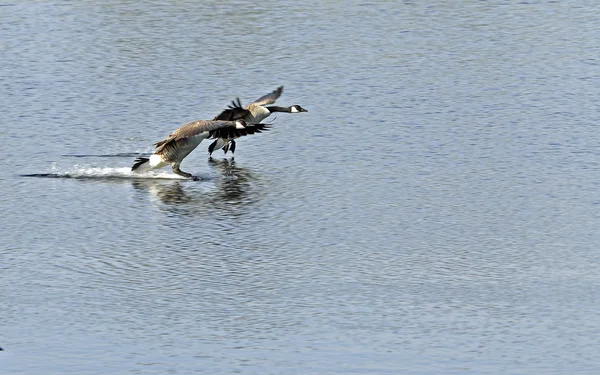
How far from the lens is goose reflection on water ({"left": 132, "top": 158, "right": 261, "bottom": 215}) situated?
16094mm

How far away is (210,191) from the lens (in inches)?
666

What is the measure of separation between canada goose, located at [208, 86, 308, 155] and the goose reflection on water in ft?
2.44

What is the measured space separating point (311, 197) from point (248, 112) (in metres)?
3.40

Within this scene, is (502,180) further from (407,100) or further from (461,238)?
(407,100)

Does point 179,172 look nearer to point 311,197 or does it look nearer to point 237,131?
point 237,131

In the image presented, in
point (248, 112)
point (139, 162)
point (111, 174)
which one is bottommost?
point (111, 174)

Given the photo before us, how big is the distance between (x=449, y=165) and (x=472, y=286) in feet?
17.0

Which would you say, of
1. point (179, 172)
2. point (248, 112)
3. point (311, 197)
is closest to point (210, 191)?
point (179, 172)

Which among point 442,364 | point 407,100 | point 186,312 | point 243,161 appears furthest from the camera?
point 407,100

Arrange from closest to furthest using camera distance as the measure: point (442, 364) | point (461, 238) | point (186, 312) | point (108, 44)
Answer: point (442, 364), point (186, 312), point (461, 238), point (108, 44)

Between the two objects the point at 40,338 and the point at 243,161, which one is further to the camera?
the point at 243,161

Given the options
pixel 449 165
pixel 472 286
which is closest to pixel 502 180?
pixel 449 165

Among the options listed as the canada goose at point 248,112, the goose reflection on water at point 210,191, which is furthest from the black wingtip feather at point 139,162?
the canada goose at point 248,112

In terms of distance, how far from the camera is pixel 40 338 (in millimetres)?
11242
